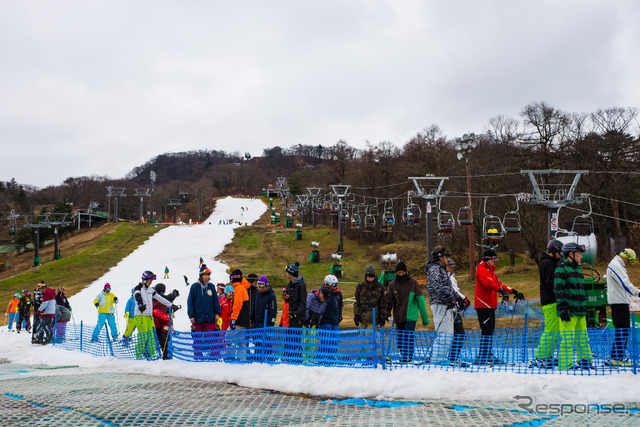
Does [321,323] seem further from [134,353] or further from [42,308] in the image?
[42,308]

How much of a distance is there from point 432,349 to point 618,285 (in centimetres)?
265

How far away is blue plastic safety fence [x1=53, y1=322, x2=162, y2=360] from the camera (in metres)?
10.7

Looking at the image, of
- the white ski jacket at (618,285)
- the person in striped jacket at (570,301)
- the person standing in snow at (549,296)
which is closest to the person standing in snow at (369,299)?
the person standing in snow at (549,296)

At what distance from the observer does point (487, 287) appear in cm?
802

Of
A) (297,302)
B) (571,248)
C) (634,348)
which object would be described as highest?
(571,248)

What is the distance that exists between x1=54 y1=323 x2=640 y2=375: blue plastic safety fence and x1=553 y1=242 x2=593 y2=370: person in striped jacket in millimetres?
27

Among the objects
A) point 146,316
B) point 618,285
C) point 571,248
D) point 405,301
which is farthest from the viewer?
point 146,316

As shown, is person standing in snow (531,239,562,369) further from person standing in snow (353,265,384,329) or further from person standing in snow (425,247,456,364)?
person standing in snow (353,265,384,329)

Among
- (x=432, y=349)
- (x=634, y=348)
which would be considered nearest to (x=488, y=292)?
(x=432, y=349)

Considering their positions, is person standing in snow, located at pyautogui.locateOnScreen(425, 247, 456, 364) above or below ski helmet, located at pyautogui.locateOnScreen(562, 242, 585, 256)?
below

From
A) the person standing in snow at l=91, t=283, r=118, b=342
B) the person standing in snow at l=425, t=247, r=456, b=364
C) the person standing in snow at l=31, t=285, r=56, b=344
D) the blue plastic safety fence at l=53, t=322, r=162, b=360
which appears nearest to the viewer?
the person standing in snow at l=425, t=247, r=456, b=364

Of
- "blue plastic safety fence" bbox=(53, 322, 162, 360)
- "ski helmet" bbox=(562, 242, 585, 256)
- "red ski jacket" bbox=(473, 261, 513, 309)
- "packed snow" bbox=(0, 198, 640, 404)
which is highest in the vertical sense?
"ski helmet" bbox=(562, 242, 585, 256)

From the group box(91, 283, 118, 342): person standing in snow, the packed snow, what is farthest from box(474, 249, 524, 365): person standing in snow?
box(91, 283, 118, 342): person standing in snow

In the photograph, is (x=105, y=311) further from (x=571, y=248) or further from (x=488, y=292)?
(x=571, y=248)
